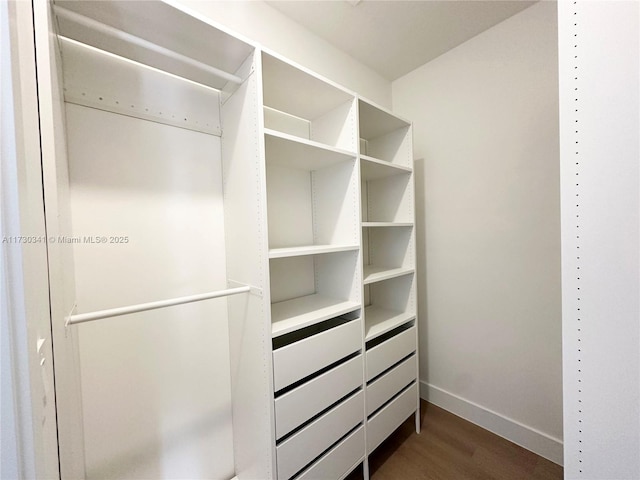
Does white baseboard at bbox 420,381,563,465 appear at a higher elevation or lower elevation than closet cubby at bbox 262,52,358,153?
lower

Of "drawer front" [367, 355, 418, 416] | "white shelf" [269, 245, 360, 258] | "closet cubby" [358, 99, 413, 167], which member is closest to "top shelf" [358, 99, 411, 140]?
"closet cubby" [358, 99, 413, 167]

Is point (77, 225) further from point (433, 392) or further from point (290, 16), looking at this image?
point (433, 392)

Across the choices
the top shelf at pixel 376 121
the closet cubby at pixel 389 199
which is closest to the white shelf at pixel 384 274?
the closet cubby at pixel 389 199

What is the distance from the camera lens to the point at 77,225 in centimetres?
98

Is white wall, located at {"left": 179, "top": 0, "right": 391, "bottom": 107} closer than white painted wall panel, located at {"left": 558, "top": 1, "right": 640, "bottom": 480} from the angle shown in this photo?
No

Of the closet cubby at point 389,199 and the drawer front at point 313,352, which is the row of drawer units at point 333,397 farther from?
the closet cubby at point 389,199

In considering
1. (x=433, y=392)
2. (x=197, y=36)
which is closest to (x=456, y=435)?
(x=433, y=392)

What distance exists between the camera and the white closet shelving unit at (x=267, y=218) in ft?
2.72

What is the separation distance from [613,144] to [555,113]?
1255 millimetres

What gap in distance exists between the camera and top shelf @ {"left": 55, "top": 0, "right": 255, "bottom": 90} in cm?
81

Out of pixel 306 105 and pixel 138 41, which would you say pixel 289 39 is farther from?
pixel 138 41

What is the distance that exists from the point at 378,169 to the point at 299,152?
0.63 metres

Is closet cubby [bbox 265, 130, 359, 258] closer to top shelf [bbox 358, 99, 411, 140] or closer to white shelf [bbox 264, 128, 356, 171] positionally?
white shelf [bbox 264, 128, 356, 171]

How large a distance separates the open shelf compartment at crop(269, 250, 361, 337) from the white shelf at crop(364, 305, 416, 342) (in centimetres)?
25
